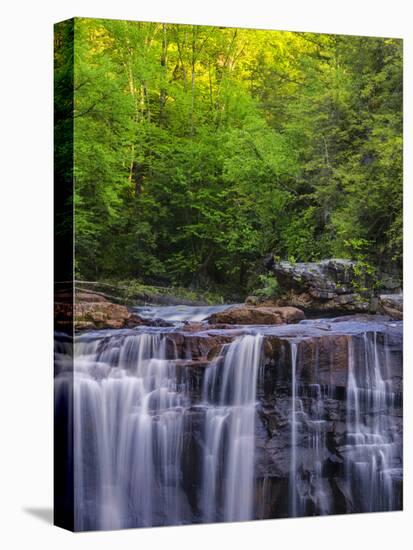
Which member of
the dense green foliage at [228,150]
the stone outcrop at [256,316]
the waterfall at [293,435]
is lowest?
the waterfall at [293,435]

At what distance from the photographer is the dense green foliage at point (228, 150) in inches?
640

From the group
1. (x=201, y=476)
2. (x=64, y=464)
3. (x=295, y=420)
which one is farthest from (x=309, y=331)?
(x=64, y=464)

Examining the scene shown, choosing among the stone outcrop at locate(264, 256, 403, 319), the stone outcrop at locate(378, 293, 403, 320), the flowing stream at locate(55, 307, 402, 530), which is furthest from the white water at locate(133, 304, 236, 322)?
the stone outcrop at locate(378, 293, 403, 320)

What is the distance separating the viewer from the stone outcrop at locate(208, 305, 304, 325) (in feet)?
55.2

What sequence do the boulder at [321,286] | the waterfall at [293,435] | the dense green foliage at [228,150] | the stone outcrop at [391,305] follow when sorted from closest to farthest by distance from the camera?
the dense green foliage at [228,150]
the waterfall at [293,435]
the boulder at [321,286]
the stone outcrop at [391,305]

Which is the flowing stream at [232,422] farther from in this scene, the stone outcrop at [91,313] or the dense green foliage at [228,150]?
the dense green foliage at [228,150]

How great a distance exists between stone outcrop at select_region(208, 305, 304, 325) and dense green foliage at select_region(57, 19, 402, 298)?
0.90 ft

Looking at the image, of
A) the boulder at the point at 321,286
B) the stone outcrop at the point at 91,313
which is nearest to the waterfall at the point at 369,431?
the boulder at the point at 321,286

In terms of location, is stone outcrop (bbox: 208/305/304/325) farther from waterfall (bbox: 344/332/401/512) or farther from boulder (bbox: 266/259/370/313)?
waterfall (bbox: 344/332/401/512)

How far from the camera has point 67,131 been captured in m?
16.1

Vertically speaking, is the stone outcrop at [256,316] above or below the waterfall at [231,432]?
above

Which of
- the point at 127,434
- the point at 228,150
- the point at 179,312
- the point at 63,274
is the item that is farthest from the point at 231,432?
the point at 228,150

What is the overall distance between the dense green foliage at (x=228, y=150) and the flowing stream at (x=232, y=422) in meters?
0.77

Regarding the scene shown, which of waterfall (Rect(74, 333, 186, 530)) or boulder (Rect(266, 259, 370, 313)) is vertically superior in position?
boulder (Rect(266, 259, 370, 313))
